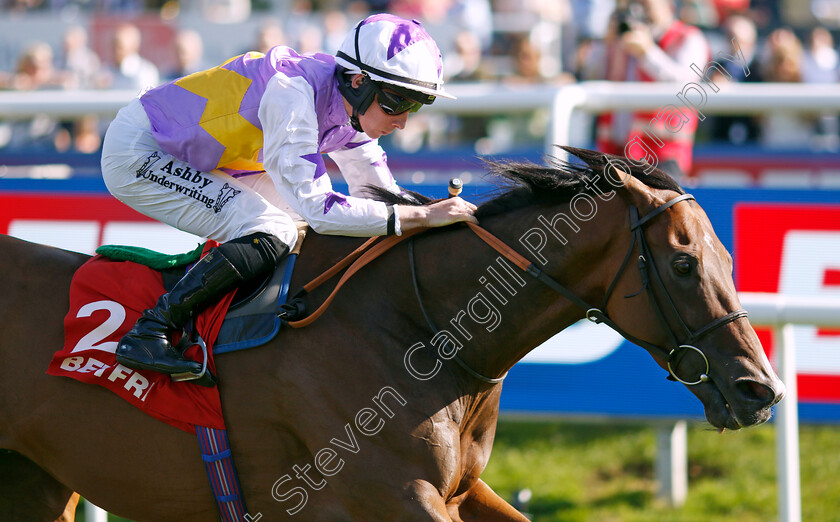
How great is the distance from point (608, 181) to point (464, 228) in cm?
49

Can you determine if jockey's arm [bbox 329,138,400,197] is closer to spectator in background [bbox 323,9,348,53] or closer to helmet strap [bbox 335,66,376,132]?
helmet strap [bbox 335,66,376,132]

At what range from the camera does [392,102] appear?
310cm

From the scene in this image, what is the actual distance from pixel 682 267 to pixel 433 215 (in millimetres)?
797

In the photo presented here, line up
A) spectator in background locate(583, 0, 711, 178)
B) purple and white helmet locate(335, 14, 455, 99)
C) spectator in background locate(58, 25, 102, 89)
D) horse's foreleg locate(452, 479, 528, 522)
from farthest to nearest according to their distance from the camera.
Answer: spectator in background locate(58, 25, 102, 89)
spectator in background locate(583, 0, 711, 178)
horse's foreleg locate(452, 479, 528, 522)
purple and white helmet locate(335, 14, 455, 99)

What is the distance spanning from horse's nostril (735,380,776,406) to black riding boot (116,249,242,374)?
158cm

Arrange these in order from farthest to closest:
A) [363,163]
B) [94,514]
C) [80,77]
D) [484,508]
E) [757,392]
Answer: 1. [80,77]
2. [94,514]
3. [363,163]
4. [484,508]
5. [757,392]

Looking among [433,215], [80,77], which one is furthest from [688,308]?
[80,77]

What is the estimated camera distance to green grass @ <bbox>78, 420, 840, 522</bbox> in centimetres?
503

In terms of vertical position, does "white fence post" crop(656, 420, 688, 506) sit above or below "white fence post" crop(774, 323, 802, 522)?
below

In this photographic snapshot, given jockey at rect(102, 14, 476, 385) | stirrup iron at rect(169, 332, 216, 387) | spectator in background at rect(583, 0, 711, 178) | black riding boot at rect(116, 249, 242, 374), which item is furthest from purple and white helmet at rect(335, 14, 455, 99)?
spectator in background at rect(583, 0, 711, 178)

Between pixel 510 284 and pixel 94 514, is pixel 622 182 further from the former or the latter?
pixel 94 514

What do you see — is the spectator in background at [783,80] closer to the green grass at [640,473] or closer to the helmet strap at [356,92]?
the green grass at [640,473]

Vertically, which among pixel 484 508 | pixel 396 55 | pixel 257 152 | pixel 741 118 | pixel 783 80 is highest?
pixel 396 55

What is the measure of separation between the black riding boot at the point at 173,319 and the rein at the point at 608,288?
263 mm
